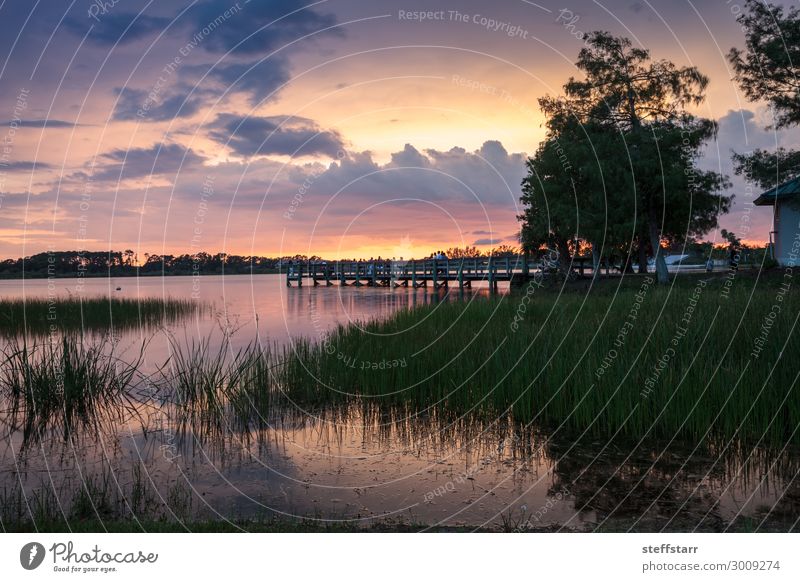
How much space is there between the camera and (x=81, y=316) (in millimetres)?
20484

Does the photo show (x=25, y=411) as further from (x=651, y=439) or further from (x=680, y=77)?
(x=680, y=77)

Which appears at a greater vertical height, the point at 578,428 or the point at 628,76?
the point at 628,76

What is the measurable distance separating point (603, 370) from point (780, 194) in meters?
28.2

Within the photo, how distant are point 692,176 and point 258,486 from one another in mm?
29943

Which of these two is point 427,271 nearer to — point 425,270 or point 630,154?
point 425,270

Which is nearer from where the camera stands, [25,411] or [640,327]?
[25,411]

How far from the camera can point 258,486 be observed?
712 cm

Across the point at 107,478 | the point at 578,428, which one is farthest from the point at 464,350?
the point at 107,478

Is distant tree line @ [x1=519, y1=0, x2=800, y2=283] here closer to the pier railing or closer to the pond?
the pier railing

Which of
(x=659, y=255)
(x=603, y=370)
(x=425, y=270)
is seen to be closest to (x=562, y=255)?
(x=659, y=255)

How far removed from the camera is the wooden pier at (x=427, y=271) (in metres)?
47.2
